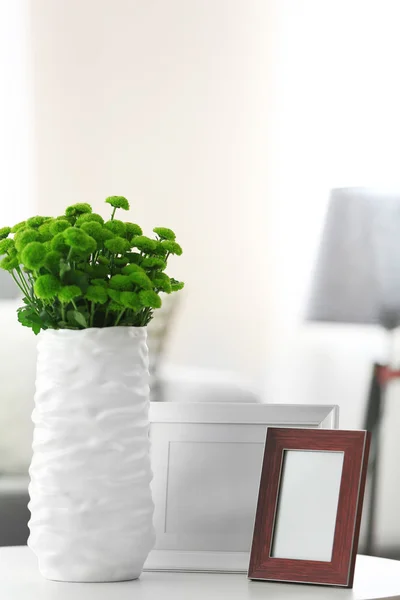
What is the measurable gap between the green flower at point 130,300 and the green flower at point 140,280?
0.01m

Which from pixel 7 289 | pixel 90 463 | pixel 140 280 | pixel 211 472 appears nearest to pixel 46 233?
pixel 140 280

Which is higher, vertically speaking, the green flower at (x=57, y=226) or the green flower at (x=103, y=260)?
the green flower at (x=57, y=226)

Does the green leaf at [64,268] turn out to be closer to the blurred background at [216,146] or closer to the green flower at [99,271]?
the green flower at [99,271]

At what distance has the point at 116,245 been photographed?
0.88 meters

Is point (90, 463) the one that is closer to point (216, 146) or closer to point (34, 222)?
point (34, 222)

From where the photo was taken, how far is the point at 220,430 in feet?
3.42

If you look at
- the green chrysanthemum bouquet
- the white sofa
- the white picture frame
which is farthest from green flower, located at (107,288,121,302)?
the white sofa

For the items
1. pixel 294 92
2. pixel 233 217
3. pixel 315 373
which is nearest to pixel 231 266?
pixel 233 217

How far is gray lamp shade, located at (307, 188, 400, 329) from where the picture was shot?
1.59m

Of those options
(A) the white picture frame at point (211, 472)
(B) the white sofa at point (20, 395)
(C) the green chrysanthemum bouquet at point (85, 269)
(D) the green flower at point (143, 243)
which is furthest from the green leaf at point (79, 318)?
(B) the white sofa at point (20, 395)

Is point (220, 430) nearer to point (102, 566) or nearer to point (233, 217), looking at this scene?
point (102, 566)

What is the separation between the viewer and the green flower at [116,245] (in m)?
0.88

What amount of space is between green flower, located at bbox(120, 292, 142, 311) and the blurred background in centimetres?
74

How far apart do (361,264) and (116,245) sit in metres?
0.82
